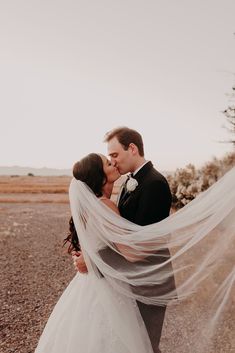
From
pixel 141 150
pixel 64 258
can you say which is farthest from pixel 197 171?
pixel 141 150

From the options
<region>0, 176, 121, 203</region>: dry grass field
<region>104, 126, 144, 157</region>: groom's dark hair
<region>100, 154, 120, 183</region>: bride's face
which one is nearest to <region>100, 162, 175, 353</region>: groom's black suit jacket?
<region>100, 154, 120, 183</region>: bride's face

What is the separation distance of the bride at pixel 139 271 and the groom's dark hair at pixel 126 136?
11.8 inches

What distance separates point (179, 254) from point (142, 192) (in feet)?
1.90

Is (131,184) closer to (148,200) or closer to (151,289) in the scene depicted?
(148,200)

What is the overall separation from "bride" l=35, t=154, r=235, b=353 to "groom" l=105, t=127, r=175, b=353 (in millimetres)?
107

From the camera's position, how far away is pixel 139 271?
135 inches

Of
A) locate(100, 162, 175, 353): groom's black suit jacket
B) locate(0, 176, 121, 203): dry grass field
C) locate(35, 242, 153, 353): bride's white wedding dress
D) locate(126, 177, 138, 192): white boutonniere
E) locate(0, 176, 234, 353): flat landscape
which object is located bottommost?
locate(0, 176, 121, 203): dry grass field

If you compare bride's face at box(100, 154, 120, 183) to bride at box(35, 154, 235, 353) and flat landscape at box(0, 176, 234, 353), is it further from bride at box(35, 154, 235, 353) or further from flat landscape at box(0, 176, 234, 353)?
flat landscape at box(0, 176, 234, 353)

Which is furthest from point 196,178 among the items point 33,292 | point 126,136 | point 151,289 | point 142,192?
point 151,289

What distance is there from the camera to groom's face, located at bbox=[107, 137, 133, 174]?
387 centimetres

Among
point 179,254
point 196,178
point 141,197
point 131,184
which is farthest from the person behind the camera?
point 196,178

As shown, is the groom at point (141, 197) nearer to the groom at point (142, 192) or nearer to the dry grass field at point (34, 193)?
the groom at point (142, 192)

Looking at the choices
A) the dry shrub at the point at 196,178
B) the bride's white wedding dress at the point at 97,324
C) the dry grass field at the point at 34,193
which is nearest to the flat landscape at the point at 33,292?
the bride's white wedding dress at the point at 97,324

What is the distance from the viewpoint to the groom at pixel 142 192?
3.52 m
